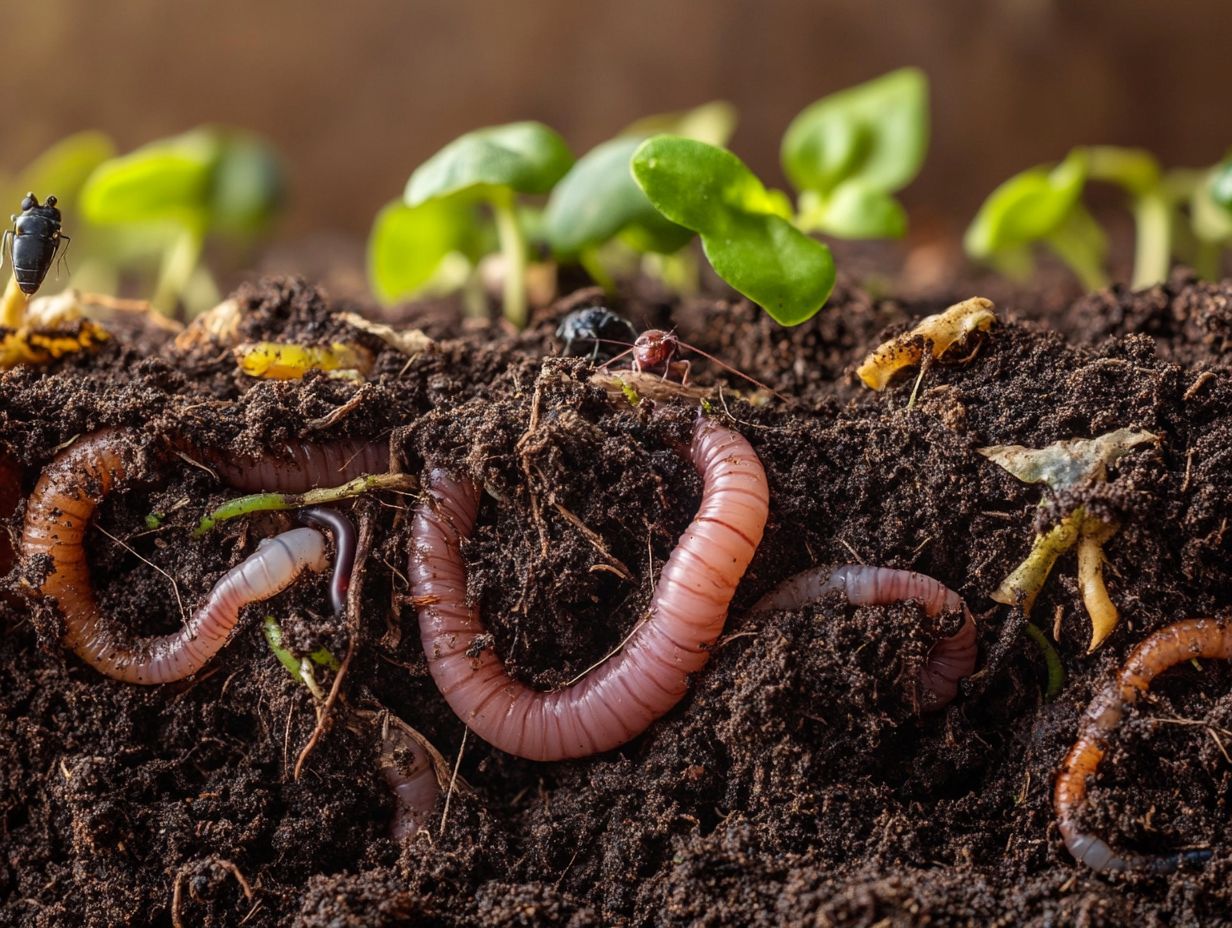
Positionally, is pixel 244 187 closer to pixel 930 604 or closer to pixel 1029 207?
pixel 1029 207

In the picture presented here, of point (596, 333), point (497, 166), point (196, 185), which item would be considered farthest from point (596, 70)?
point (596, 333)

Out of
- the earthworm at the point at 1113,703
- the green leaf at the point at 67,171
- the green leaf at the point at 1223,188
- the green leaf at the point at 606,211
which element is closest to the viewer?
the earthworm at the point at 1113,703

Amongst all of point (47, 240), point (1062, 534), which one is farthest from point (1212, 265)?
point (47, 240)

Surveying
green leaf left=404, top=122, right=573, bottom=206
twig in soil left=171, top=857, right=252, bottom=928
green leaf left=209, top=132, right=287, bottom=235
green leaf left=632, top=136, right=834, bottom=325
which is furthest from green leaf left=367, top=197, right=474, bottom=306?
twig in soil left=171, top=857, right=252, bottom=928

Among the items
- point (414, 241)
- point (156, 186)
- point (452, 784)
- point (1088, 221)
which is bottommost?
point (452, 784)

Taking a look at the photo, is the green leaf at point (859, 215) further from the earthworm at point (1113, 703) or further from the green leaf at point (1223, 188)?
the earthworm at point (1113, 703)

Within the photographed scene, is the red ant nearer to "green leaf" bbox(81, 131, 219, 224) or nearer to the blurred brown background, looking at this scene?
"green leaf" bbox(81, 131, 219, 224)

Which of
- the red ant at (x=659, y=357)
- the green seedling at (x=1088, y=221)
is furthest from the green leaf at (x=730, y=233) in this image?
the green seedling at (x=1088, y=221)

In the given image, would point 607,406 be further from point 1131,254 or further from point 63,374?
point 1131,254
